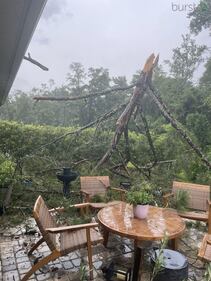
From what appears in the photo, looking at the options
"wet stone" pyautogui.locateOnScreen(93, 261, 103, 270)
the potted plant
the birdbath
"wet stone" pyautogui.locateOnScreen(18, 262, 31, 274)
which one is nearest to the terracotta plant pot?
the potted plant

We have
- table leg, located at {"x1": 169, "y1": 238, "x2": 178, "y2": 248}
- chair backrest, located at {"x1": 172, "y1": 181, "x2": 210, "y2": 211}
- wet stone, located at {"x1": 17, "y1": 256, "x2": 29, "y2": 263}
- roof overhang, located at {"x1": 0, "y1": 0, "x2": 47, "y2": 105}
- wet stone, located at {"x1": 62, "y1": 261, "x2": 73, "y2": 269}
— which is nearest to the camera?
roof overhang, located at {"x1": 0, "y1": 0, "x2": 47, "y2": 105}

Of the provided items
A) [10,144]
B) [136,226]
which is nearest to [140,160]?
[10,144]

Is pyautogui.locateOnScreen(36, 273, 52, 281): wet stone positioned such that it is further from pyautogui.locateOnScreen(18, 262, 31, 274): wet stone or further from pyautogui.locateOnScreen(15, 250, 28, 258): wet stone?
pyautogui.locateOnScreen(15, 250, 28, 258): wet stone

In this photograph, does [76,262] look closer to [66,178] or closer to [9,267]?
[9,267]

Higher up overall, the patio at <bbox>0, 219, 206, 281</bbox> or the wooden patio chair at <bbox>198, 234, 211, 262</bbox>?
the wooden patio chair at <bbox>198, 234, 211, 262</bbox>

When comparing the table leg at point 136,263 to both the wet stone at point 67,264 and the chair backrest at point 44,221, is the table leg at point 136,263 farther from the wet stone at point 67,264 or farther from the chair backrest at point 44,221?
the chair backrest at point 44,221

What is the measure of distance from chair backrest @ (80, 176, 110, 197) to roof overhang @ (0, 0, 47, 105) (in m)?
3.82

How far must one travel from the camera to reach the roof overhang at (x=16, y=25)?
118 cm

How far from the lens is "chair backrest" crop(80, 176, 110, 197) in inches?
227

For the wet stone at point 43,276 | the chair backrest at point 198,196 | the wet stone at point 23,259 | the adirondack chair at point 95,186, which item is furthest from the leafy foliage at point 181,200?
the wet stone at point 23,259

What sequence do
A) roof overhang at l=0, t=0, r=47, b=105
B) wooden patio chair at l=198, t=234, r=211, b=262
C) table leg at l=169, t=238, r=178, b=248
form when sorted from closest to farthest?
roof overhang at l=0, t=0, r=47, b=105 → wooden patio chair at l=198, t=234, r=211, b=262 → table leg at l=169, t=238, r=178, b=248

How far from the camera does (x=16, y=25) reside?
4.67 ft

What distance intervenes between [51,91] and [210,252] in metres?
30.7

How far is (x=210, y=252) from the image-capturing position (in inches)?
131
